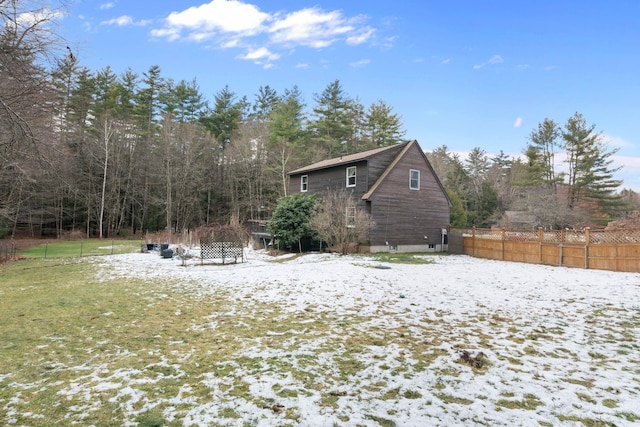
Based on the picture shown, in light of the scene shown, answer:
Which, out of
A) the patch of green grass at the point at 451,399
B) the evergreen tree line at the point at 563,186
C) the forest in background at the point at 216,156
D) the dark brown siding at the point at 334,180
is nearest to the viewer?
the patch of green grass at the point at 451,399

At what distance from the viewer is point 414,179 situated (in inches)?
821

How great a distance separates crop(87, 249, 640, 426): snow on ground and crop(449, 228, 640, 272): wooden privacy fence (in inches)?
141

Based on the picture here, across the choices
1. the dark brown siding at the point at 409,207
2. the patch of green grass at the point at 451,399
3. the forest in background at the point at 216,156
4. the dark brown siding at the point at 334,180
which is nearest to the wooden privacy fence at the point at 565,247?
the dark brown siding at the point at 409,207

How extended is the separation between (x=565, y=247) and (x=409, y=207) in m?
8.33

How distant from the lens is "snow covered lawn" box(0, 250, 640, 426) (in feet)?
9.73

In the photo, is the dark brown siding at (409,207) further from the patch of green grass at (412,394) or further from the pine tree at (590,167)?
the pine tree at (590,167)

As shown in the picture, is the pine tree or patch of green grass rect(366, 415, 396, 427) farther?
the pine tree

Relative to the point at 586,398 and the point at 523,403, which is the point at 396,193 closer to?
the point at 586,398

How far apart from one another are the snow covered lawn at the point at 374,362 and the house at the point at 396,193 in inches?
441

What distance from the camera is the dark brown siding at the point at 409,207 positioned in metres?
19.3

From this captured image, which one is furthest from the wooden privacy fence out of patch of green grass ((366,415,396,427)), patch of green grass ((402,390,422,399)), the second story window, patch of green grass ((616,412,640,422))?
patch of green grass ((366,415,396,427))

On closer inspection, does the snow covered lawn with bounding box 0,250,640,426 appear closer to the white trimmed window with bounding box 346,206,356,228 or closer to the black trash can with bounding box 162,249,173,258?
the black trash can with bounding box 162,249,173,258

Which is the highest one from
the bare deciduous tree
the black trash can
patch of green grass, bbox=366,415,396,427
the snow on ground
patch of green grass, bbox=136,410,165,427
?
the bare deciduous tree

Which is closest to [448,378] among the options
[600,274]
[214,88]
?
[600,274]
